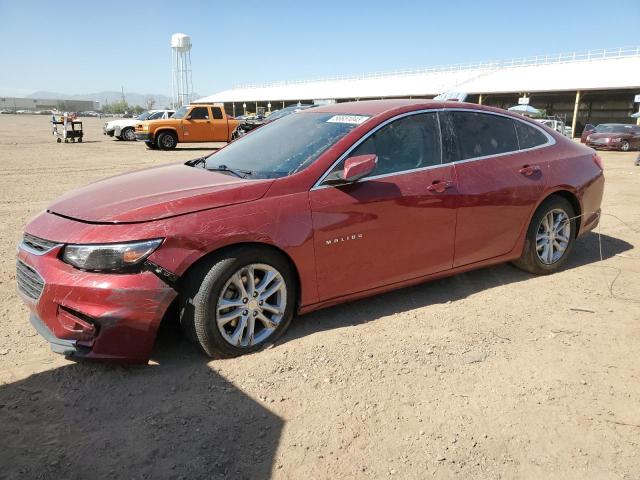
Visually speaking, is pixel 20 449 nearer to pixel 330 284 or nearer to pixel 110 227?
pixel 110 227

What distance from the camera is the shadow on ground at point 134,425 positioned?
2.28 metres

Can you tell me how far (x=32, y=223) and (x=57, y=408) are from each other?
1.24 metres

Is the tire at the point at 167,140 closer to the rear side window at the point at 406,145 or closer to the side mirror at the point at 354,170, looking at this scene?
the rear side window at the point at 406,145

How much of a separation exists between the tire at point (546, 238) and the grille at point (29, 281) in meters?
3.91

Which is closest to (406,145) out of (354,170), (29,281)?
(354,170)

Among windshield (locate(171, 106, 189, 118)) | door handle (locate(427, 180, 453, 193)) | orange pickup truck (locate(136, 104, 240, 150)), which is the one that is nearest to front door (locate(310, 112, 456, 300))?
door handle (locate(427, 180, 453, 193))

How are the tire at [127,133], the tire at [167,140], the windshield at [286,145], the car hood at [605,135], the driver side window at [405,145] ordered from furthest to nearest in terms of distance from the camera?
the tire at [127,133] → the car hood at [605,135] → the tire at [167,140] → the driver side window at [405,145] → the windshield at [286,145]

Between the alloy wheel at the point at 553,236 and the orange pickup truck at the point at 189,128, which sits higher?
the orange pickup truck at the point at 189,128

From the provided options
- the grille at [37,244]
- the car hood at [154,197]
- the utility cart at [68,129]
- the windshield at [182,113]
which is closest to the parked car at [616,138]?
the windshield at [182,113]

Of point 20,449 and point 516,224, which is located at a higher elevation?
point 516,224

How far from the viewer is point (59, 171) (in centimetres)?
1240

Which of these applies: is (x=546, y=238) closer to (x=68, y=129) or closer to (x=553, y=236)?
(x=553, y=236)

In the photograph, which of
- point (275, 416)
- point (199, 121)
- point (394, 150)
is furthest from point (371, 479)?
point (199, 121)

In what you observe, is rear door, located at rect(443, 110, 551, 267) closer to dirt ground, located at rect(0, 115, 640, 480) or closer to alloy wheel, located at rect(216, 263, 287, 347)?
dirt ground, located at rect(0, 115, 640, 480)
